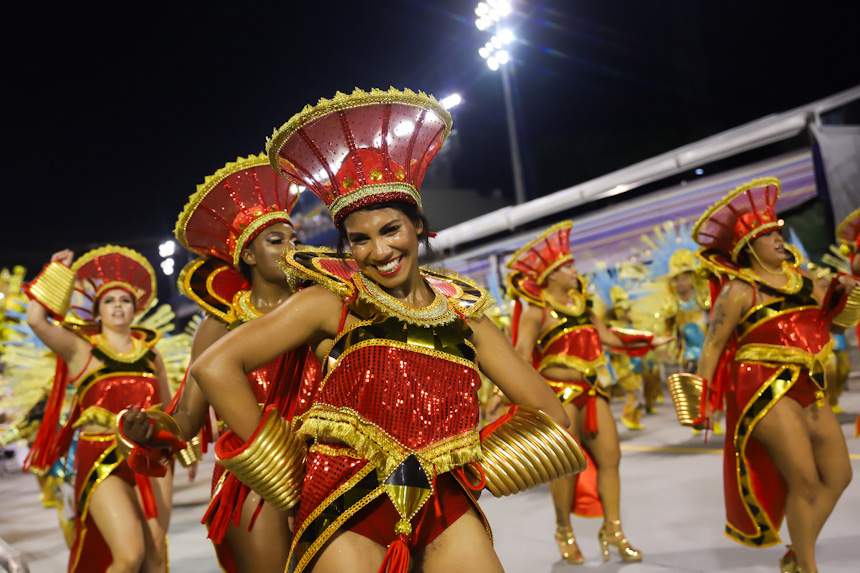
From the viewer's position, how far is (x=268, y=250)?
11.4 feet

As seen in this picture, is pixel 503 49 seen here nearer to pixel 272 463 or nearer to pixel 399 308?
pixel 399 308

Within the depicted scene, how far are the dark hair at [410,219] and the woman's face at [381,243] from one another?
0.5 inches

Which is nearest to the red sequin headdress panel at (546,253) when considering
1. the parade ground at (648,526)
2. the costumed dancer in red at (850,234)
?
the costumed dancer in red at (850,234)

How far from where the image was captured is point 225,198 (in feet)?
11.5

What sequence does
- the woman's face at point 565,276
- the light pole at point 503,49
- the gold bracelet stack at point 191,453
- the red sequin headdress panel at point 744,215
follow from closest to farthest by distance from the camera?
the gold bracelet stack at point 191,453 < the red sequin headdress panel at point 744,215 < the woman's face at point 565,276 < the light pole at point 503,49

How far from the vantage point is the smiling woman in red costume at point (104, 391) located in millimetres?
4180

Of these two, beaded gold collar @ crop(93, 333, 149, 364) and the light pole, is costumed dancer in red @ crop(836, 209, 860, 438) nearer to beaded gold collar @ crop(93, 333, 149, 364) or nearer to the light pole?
beaded gold collar @ crop(93, 333, 149, 364)

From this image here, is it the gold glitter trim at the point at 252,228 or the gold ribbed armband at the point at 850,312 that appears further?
the gold ribbed armband at the point at 850,312

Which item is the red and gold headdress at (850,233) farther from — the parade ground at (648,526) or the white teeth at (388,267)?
the white teeth at (388,267)

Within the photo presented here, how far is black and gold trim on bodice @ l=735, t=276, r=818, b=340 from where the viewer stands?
4102 mm

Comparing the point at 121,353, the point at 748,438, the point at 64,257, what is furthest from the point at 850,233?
the point at 64,257

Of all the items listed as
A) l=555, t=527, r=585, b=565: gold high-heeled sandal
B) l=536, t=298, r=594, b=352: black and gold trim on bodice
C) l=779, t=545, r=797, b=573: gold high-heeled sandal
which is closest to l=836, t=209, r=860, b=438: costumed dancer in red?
l=779, t=545, r=797, b=573: gold high-heeled sandal

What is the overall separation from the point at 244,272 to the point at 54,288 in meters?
1.56

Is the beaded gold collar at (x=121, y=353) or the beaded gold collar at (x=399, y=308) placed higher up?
the beaded gold collar at (x=121, y=353)
